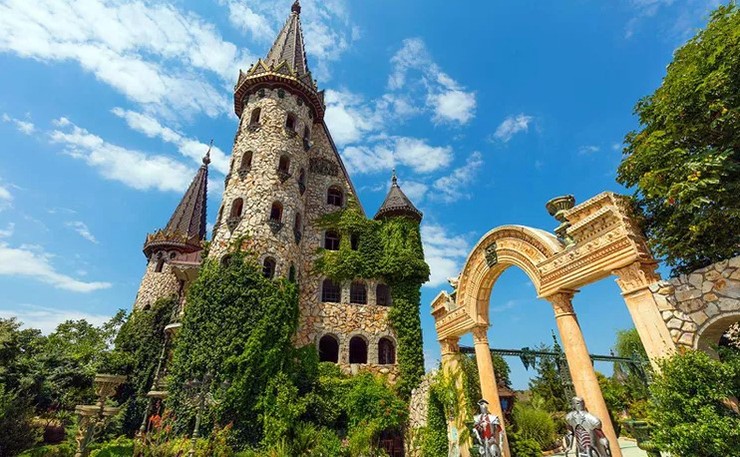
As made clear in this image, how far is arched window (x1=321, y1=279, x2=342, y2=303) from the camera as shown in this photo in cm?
1986

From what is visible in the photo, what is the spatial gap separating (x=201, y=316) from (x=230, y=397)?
13.6 feet

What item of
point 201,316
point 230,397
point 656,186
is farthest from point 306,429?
point 656,186

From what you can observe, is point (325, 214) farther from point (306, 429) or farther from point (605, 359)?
point (605, 359)

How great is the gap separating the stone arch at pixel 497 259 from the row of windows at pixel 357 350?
25.5ft

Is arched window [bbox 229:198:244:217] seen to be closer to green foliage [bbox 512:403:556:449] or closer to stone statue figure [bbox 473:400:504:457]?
stone statue figure [bbox 473:400:504:457]

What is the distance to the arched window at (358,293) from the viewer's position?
2009 cm

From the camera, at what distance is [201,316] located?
15.7 metres

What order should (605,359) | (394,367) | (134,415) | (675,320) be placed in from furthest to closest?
(134,415) → (394,367) → (605,359) → (675,320)

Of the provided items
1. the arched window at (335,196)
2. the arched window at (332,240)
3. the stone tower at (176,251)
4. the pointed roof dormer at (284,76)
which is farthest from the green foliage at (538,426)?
the pointed roof dormer at (284,76)

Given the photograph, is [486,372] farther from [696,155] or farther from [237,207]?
[237,207]

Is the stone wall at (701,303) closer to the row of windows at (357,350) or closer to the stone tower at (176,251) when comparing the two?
the row of windows at (357,350)

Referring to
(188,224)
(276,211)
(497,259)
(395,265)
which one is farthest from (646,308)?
(188,224)

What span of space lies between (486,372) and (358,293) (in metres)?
10.2

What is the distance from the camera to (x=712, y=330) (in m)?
6.06
